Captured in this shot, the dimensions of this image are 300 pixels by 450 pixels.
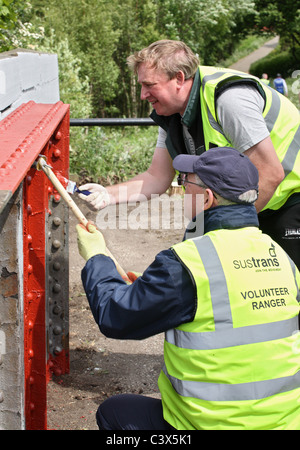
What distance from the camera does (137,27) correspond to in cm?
1702

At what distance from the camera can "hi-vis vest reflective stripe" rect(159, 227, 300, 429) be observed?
1994mm

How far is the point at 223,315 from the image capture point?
1.99 meters

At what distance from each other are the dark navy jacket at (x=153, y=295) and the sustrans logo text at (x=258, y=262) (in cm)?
14

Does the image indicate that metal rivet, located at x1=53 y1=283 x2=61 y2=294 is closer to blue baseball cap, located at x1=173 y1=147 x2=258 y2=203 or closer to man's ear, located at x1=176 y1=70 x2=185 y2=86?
man's ear, located at x1=176 y1=70 x2=185 y2=86

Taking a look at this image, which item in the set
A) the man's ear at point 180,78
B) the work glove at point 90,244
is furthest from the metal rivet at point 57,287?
the man's ear at point 180,78

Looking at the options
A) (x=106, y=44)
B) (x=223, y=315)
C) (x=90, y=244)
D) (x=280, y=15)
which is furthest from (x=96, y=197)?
(x=280, y=15)

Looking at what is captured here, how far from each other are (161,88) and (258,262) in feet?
4.53

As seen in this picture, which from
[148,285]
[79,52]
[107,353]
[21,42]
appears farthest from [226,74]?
[79,52]

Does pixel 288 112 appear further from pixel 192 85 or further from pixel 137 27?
pixel 137 27

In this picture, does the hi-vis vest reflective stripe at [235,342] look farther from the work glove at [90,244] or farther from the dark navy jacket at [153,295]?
the work glove at [90,244]

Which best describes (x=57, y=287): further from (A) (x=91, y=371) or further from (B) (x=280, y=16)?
(B) (x=280, y=16)

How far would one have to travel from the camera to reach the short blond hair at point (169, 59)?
3.09m

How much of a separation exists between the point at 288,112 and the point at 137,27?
14811 mm

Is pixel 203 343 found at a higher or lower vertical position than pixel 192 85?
lower
